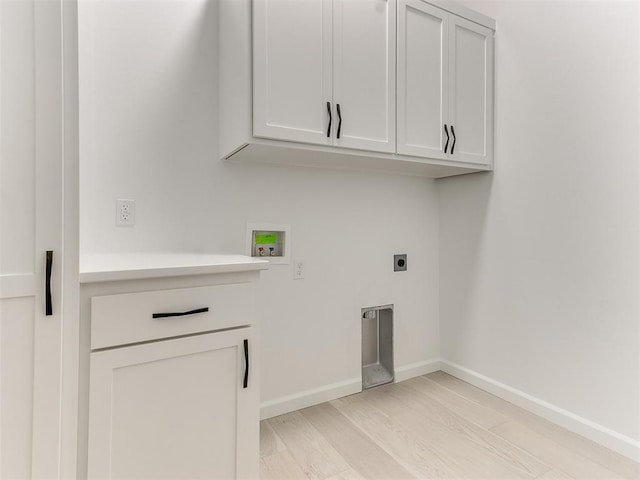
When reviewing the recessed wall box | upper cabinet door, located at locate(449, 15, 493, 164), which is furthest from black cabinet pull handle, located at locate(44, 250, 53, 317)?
upper cabinet door, located at locate(449, 15, 493, 164)

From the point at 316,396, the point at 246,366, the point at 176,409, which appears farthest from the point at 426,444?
the point at 176,409

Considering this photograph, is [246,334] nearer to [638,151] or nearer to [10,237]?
[10,237]

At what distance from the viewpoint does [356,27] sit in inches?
64.4

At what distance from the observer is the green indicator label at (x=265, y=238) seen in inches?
71.9

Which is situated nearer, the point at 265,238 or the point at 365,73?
the point at 365,73

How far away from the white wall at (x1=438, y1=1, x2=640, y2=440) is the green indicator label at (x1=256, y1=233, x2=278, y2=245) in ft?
4.08

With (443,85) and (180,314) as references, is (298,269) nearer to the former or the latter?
(180,314)

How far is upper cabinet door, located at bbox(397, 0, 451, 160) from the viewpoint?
177 cm

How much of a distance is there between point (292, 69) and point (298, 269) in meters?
0.99

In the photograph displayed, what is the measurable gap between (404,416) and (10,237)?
181 cm

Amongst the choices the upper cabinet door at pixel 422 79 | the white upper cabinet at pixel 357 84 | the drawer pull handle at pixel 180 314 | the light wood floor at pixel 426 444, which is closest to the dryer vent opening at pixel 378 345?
the light wood floor at pixel 426 444

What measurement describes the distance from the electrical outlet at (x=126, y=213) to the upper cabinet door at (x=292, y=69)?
2.11 feet

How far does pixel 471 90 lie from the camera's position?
6.58 ft

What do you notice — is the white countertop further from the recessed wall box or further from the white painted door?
the recessed wall box
